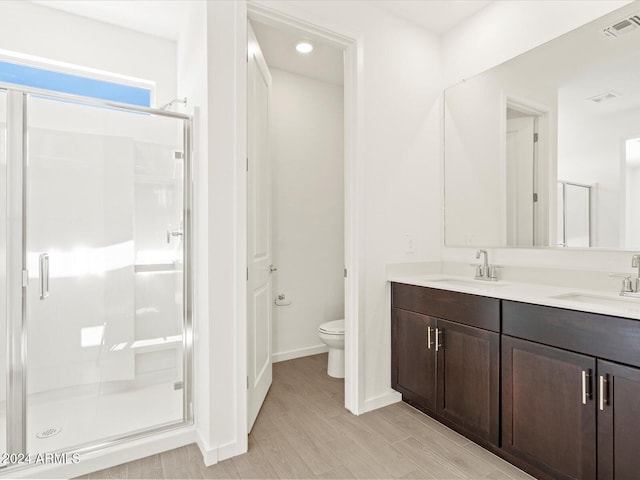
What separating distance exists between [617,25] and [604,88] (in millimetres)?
289

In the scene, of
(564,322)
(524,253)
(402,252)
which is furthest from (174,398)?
(524,253)

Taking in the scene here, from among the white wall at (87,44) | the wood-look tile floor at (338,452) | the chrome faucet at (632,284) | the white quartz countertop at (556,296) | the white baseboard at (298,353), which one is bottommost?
the wood-look tile floor at (338,452)

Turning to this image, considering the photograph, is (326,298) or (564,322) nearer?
(564,322)

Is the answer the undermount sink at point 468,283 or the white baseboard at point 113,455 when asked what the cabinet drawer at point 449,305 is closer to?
the undermount sink at point 468,283

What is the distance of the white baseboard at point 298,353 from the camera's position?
10.6 ft

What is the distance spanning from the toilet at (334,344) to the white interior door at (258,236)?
1.51 ft

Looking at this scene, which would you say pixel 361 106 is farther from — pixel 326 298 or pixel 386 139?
pixel 326 298

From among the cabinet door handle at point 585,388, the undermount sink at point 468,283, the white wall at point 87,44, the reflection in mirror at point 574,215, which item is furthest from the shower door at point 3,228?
the reflection in mirror at point 574,215

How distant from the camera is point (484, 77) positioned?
2.35m

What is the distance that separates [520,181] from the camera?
2.19 metres

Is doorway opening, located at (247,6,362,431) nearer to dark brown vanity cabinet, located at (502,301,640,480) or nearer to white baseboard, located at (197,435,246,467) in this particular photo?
white baseboard, located at (197,435,246,467)

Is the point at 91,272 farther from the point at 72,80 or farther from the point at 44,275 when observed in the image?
the point at 72,80

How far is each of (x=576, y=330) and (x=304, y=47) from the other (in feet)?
8.66

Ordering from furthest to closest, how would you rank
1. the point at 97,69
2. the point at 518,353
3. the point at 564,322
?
the point at 97,69 < the point at 518,353 < the point at 564,322
